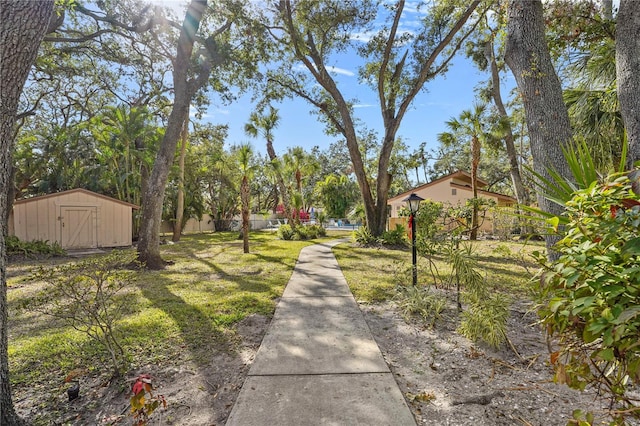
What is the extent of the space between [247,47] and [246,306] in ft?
32.0

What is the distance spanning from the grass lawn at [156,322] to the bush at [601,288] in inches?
129

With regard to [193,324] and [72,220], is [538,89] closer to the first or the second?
[193,324]

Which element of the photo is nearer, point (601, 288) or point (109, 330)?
point (601, 288)

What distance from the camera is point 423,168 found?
121ft

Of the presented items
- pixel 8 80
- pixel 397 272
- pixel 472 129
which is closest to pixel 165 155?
pixel 8 80

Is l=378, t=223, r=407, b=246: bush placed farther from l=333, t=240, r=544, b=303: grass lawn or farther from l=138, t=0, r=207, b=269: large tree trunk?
l=138, t=0, r=207, b=269: large tree trunk

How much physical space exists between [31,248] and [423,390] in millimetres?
14540

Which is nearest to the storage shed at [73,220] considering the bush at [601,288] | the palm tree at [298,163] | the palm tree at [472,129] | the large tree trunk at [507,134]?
the palm tree at [298,163]

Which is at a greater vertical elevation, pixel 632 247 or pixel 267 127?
pixel 267 127

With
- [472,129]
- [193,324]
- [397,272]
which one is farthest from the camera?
[472,129]

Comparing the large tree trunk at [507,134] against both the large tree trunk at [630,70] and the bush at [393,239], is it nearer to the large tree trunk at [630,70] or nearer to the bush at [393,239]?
the bush at [393,239]

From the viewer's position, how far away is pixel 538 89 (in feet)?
11.9

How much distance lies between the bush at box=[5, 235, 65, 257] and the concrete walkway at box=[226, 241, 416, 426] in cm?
1182

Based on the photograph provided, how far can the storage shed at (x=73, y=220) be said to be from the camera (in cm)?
1220
